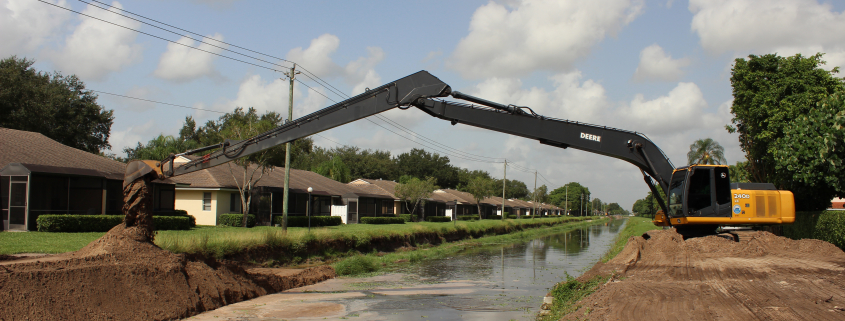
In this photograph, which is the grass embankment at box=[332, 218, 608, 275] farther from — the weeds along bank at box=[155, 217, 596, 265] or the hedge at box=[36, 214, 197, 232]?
the hedge at box=[36, 214, 197, 232]

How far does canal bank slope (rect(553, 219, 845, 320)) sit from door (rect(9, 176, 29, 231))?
21130 millimetres

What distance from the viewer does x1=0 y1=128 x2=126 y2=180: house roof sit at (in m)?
22.5

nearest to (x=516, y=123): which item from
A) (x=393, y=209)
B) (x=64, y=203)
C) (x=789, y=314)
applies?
(x=789, y=314)

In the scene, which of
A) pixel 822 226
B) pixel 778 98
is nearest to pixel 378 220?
pixel 778 98

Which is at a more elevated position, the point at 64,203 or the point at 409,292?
the point at 64,203

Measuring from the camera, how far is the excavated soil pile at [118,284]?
28.3 feet

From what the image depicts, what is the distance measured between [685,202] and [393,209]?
4205cm

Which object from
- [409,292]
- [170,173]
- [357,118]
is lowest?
[409,292]

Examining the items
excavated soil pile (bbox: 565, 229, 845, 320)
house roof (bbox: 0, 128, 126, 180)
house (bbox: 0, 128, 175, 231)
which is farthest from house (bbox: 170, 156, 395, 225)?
excavated soil pile (bbox: 565, 229, 845, 320)

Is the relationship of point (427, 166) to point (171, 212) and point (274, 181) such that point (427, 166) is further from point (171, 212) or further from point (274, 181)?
point (171, 212)

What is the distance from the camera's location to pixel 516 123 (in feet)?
43.7

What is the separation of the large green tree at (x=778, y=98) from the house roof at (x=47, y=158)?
96.2ft

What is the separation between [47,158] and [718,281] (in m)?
26.8

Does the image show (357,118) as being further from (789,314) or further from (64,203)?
(64,203)
